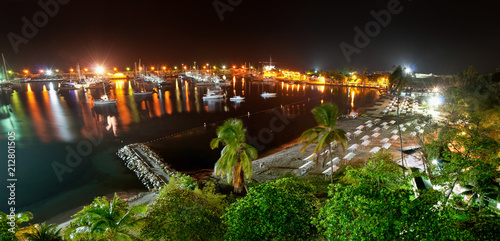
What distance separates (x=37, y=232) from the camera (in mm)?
8977

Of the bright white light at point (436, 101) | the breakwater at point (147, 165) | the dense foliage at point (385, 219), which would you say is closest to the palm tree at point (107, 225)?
the dense foliage at point (385, 219)

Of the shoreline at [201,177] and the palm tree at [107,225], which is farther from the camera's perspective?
the shoreline at [201,177]

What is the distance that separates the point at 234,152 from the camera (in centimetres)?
1595

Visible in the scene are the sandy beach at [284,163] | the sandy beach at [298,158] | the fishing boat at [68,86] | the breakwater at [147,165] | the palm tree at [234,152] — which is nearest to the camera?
the palm tree at [234,152]

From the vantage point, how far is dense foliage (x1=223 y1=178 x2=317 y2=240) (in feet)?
22.9

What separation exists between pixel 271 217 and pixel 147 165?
23035 millimetres

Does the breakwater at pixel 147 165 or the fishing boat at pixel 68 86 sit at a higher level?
the fishing boat at pixel 68 86

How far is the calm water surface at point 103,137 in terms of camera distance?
930 inches

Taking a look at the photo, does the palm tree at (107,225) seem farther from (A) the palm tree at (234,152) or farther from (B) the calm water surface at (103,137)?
(B) the calm water surface at (103,137)

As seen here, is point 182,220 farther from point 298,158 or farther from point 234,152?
point 298,158

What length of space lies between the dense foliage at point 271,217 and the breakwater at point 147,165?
1679 cm

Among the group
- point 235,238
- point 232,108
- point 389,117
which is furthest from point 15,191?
point 389,117

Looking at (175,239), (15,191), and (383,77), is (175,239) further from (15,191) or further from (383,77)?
(383,77)

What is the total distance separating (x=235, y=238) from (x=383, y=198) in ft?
13.7
